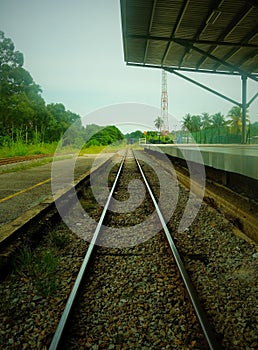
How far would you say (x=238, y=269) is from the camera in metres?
2.70

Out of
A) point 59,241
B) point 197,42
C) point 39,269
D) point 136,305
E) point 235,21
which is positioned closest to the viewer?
point 136,305

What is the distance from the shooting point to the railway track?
1755 mm

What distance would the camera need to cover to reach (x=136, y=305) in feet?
7.01

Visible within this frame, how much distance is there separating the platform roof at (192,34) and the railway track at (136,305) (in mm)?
6447

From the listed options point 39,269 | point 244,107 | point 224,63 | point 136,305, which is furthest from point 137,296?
point 244,107

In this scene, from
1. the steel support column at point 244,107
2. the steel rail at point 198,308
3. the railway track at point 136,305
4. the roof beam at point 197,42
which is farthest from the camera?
the steel support column at point 244,107

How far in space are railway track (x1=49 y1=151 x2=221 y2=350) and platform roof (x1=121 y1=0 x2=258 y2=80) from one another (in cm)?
645

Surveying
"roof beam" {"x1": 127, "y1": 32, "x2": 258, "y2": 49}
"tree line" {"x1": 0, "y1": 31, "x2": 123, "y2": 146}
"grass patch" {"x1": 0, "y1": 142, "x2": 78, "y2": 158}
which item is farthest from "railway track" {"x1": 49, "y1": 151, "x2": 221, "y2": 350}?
"tree line" {"x1": 0, "y1": 31, "x2": 123, "y2": 146}

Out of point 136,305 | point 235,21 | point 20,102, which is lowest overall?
point 136,305

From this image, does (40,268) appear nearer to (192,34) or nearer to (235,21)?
(235,21)

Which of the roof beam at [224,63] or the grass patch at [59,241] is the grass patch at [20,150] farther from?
the grass patch at [59,241]

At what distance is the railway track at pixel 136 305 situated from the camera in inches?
69.1

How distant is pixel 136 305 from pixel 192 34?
29.2ft

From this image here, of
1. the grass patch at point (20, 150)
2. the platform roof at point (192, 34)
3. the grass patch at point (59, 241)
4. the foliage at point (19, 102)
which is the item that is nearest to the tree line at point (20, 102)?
the foliage at point (19, 102)
